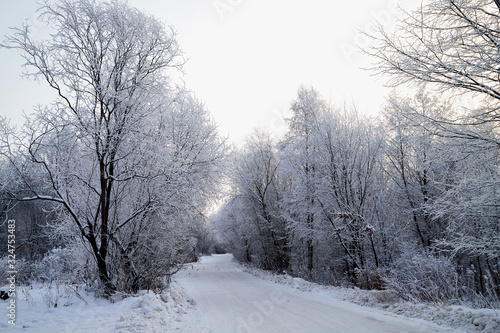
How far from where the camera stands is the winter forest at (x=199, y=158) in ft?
17.5

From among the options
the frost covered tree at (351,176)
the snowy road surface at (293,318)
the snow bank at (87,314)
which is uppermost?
the frost covered tree at (351,176)

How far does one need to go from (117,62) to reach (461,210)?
9.42 meters

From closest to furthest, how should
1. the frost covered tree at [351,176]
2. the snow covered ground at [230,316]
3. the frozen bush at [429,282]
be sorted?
the snow covered ground at [230,316]
the frozen bush at [429,282]
the frost covered tree at [351,176]

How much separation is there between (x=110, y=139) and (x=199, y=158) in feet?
10.7

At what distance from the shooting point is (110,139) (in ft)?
21.4

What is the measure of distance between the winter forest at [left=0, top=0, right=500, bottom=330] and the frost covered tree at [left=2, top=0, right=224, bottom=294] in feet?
0.13

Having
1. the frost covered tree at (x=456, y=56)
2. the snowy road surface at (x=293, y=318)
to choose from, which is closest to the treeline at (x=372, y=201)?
the snowy road surface at (x=293, y=318)

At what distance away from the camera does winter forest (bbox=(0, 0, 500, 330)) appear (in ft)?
17.5

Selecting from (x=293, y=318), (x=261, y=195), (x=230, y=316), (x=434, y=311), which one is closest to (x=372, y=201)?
(x=434, y=311)

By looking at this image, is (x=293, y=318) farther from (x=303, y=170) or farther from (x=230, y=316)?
(x=303, y=170)

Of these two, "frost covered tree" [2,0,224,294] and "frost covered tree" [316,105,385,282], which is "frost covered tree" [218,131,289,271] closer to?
"frost covered tree" [316,105,385,282]

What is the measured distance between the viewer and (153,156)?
7.14 metres

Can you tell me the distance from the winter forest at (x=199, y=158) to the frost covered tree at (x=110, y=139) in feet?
0.13

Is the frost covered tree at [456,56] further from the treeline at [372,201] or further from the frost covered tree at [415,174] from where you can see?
the frost covered tree at [415,174]
